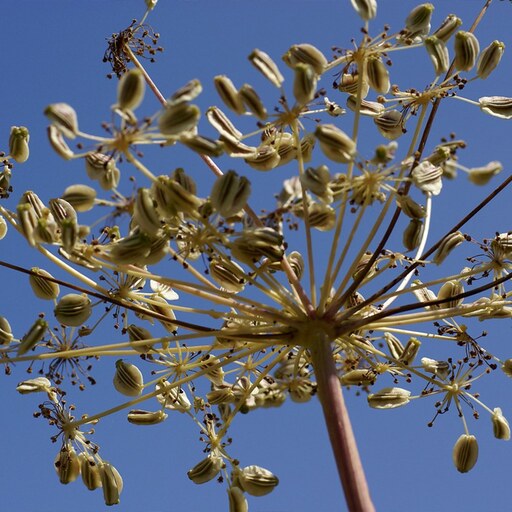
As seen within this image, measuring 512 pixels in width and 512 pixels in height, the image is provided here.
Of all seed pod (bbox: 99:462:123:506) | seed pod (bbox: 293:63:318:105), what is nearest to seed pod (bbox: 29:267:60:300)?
seed pod (bbox: 99:462:123:506)

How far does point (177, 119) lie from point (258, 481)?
2919 mm

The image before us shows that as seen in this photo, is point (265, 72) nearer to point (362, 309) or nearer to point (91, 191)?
Answer: point (91, 191)

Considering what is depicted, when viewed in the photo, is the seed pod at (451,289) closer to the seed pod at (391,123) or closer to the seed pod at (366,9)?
the seed pod at (391,123)

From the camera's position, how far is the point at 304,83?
5.77m

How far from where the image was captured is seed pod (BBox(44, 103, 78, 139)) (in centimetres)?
551

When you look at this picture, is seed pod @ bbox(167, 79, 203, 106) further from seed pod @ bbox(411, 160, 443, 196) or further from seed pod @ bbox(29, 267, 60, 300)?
seed pod @ bbox(29, 267, 60, 300)

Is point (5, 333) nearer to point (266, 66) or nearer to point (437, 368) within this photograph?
point (266, 66)

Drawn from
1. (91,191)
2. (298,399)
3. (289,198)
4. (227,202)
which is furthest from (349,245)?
(91,191)

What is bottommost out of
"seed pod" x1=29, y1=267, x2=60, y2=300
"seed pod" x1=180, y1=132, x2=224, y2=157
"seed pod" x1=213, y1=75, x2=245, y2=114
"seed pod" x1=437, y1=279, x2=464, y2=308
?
"seed pod" x1=437, y1=279, x2=464, y2=308

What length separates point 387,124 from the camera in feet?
23.0

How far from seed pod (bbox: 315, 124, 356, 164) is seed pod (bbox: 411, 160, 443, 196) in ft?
1.53

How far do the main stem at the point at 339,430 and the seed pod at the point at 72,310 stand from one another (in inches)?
70.1

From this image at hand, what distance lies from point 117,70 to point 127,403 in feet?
10.8

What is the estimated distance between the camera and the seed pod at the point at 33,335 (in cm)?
612
